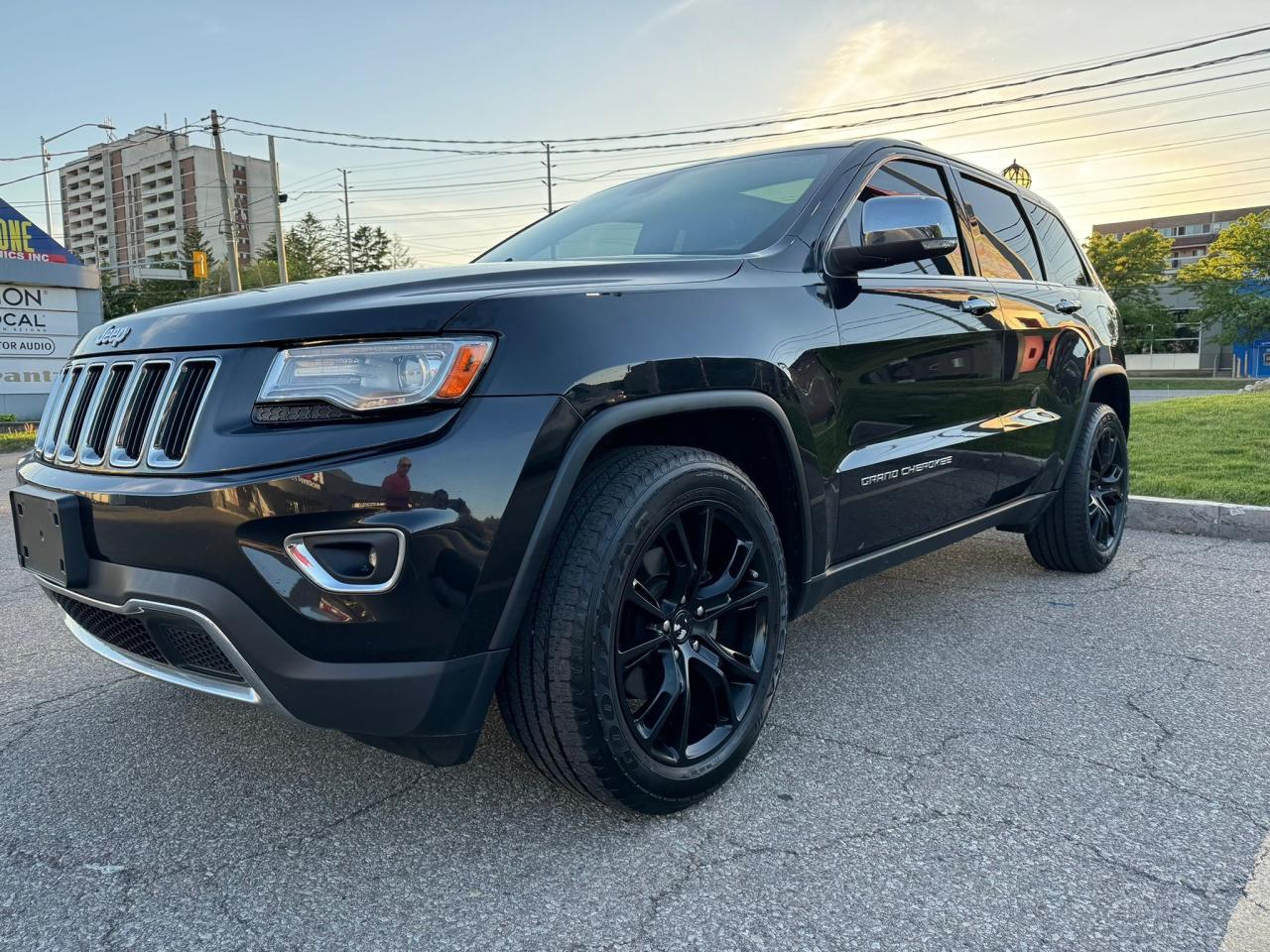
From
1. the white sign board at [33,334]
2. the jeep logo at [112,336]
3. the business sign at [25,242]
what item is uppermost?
the business sign at [25,242]

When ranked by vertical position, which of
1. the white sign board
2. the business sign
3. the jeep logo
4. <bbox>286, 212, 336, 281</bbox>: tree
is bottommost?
the jeep logo

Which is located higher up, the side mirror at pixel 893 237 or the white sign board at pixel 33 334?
the white sign board at pixel 33 334

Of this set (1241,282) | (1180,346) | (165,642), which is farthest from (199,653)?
(1180,346)

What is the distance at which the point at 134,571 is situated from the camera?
5.96ft

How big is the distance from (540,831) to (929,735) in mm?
1165

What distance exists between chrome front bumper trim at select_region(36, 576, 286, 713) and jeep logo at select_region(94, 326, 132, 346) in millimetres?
569

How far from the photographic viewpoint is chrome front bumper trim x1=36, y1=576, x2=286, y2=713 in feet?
5.68

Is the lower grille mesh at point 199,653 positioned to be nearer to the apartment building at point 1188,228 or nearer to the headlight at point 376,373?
the headlight at point 376,373

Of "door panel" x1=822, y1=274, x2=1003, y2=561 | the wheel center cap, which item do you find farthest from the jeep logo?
"door panel" x1=822, y1=274, x2=1003, y2=561

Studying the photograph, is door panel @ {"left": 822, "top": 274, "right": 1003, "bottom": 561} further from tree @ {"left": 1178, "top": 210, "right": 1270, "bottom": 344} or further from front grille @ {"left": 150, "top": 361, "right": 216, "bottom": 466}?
tree @ {"left": 1178, "top": 210, "right": 1270, "bottom": 344}

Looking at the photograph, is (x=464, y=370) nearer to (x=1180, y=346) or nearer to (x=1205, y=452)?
(x=1205, y=452)

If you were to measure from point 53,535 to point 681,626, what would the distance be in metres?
1.40

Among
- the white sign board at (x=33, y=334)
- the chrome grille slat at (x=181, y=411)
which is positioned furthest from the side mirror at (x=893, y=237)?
the white sign board at (x=33, y=334)

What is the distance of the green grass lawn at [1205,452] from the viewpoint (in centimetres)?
590
